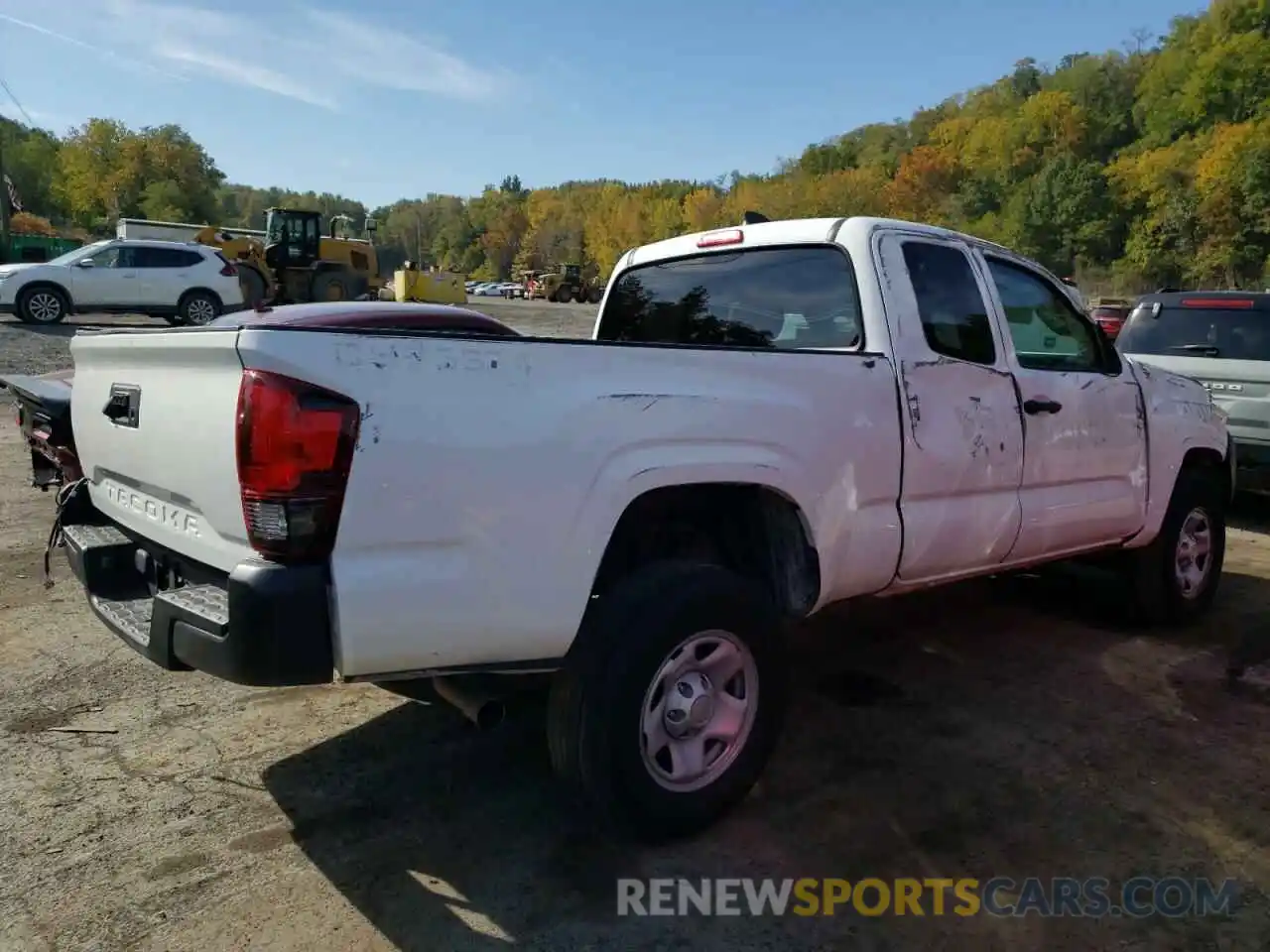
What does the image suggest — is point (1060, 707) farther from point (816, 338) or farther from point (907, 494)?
point (816, 338)

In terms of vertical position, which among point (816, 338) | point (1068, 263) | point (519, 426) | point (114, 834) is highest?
point (1068, 263)

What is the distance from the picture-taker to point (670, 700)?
9.34ft

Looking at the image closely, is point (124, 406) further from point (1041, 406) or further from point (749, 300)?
point (1041, 406)

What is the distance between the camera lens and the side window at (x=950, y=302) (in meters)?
3.70

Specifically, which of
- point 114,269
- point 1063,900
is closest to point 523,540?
point 1063,900

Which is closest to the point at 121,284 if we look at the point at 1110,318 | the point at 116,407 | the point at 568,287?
the point at 116,407

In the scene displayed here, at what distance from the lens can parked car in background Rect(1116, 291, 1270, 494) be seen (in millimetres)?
7191

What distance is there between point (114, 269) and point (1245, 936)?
20.5 meters

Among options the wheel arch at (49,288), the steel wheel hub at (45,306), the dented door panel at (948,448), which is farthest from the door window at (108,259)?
the dented door panel at (948,448)

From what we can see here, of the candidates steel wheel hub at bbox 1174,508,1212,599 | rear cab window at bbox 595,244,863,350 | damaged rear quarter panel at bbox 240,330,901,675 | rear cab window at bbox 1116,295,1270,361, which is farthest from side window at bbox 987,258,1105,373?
rear cab window at bbox 1116,295,1270,361

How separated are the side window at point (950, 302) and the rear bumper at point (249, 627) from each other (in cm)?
250

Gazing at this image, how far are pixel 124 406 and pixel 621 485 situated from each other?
1567 millimetres

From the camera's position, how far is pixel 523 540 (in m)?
2.43

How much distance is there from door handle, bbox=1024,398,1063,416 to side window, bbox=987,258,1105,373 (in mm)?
154
